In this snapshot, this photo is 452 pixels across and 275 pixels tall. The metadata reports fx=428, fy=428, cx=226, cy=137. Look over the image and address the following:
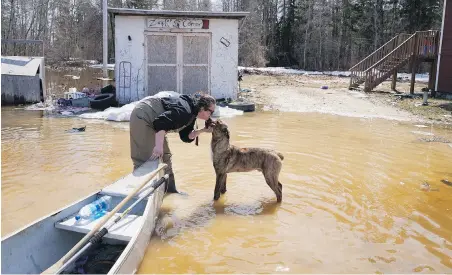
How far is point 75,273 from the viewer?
13.6 ft

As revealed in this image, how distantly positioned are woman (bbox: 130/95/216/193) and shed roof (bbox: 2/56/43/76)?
1319 centimetres

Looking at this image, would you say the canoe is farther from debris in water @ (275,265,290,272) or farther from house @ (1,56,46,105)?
house @ (1,56,46,105)

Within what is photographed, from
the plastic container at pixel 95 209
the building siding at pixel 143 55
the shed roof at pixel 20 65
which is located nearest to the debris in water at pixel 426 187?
the plastic container at pixel 95 209

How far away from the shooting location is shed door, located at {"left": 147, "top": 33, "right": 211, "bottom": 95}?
16.6 m

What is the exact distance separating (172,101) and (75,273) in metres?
2.62

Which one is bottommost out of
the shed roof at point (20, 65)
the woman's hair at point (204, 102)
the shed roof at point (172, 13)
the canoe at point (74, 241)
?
the canoe at point (74, 241)

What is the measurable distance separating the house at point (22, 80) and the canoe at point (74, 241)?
14.0 meters

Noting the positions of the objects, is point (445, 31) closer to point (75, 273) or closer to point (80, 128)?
point (80, 128)

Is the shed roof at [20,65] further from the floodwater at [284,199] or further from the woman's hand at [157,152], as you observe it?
the woman's hand at [157,152]

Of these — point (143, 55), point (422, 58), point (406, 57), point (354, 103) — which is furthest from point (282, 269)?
point (422, 58)

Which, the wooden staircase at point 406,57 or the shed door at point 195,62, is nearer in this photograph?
the shed door at point 195,62

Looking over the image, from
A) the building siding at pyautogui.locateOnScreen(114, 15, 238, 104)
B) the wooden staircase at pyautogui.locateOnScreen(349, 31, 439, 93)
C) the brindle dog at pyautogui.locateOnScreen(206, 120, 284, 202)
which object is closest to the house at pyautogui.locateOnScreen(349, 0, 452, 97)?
the wooden staircase at pyautogui.locateOnScreen(349, 31, 439, 93)

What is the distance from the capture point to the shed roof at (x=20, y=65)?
17.4 m

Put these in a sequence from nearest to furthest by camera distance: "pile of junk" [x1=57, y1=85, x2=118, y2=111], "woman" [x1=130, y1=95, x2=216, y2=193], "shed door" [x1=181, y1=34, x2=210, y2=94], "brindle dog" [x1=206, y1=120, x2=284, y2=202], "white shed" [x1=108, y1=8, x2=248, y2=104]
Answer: "woman" [x1=130, y1=95, x2=216, y2=193]
"brindle dog" [x1=206, y1=120, x2=284, y2=202]
"pile of junk" [x1=57, y1=85, x2=118, y2=111]
"white shed" [x1=108, y1=8, x2=248, y2=104]
"shed door" [x1=181, y1=34, x2=210, y2=94]
